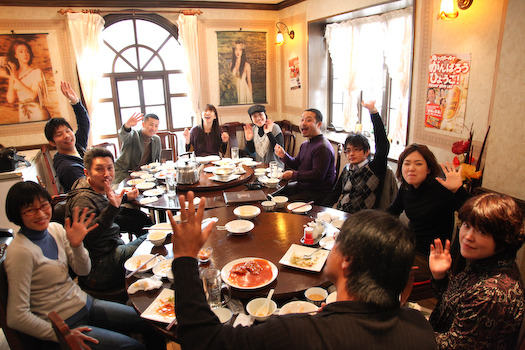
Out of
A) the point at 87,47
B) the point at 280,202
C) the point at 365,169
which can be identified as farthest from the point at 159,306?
the point at 87,47

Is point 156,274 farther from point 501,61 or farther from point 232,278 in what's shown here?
point 501,61

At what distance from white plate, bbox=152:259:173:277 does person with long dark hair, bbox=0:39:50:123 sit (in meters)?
4.70

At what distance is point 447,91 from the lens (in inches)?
136

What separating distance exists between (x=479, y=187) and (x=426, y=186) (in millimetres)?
573

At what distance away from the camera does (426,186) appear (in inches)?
101

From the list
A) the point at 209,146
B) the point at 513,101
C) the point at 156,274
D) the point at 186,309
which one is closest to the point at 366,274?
the point at 186,309

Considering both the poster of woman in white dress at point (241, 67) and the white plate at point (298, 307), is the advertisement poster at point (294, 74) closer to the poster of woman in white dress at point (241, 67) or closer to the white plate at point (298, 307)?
the poster of woman in white dress at point (241, 67)

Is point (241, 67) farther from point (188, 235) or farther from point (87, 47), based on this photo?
point (188, 235)

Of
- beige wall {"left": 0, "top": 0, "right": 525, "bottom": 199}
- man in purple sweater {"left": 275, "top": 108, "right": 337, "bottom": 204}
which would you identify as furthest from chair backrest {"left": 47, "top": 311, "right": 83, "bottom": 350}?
beige wall {"left": 0, "top": 0, "right": 525, "bottom": 199}

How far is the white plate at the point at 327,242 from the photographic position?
6.99 ft

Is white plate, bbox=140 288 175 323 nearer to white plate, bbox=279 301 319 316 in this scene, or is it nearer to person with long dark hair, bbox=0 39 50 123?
white plate, bbox=279 301 319 316

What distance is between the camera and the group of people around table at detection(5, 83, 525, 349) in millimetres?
1023

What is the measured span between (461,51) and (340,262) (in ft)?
9.81

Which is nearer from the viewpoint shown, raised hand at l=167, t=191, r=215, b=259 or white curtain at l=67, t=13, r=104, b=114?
raised hand at l=167, t=191, r=215, b=259
